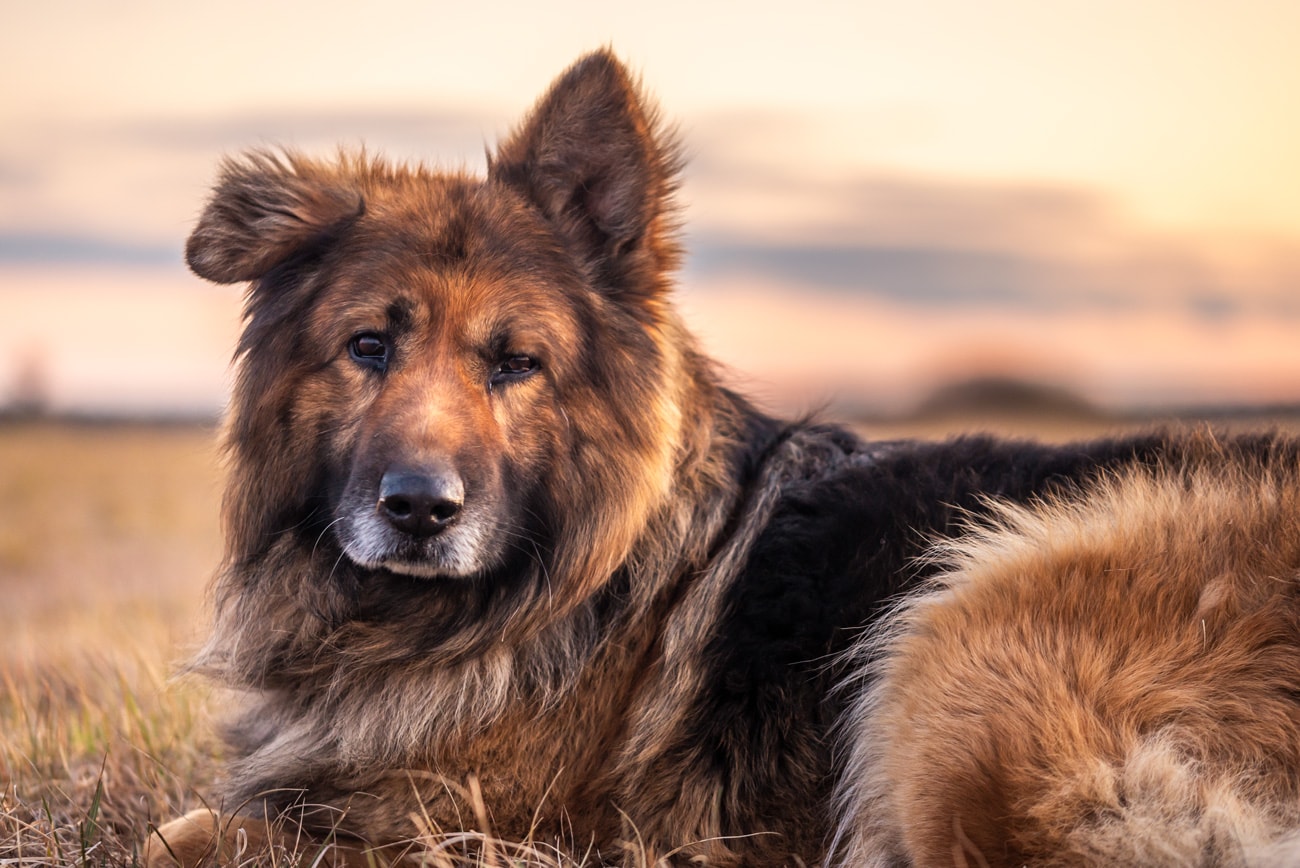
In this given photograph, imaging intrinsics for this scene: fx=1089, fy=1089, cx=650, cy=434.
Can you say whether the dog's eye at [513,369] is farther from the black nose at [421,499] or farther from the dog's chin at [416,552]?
the dog's chin at [416,552]

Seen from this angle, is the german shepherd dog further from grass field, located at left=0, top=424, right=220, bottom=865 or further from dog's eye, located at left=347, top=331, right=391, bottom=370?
grass field, located at left=0, top=424, right=220, bottom=865

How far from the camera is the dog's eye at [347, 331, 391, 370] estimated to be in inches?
131

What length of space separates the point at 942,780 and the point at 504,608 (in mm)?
1441

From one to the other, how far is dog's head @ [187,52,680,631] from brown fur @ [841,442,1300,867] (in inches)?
42.0

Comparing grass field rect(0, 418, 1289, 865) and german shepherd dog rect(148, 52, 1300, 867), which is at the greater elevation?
german shepherd dog rect(148, 52, 1300, 867)

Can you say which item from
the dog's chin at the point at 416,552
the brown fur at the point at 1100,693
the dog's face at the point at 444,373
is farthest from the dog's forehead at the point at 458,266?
the brown fur at the point at 1100,693

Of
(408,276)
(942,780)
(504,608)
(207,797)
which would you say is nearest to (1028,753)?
(942,780)

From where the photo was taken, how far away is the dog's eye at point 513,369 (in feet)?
11.0

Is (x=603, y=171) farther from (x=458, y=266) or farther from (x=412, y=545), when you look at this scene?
(x=412, y=545)

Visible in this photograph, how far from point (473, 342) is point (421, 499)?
1.80 ft

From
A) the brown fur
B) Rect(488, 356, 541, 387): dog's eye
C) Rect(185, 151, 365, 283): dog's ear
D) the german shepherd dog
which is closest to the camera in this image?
the brown fur

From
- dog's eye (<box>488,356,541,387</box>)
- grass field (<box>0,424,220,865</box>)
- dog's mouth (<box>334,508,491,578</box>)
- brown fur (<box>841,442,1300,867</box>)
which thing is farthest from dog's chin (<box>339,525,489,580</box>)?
brown fur (<box>841,442,1300,867</box>)

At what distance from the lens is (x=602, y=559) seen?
345cm

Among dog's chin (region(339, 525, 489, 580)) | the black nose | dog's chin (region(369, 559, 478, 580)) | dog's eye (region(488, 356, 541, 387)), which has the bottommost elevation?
dog's chin (region(369, 559, 478, 580))
